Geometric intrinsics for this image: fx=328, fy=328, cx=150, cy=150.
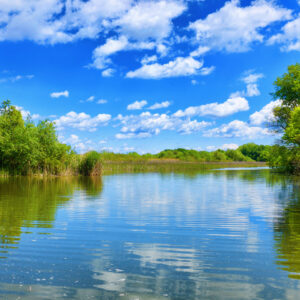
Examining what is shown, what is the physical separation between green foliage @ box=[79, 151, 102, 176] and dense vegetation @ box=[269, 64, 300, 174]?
980 inches

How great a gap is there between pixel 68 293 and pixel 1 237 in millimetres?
4809

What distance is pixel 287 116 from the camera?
160 ft

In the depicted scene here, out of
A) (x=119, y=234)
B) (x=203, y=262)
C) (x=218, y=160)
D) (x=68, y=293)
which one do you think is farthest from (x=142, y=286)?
(x=218, y=160)

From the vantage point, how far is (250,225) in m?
11.2

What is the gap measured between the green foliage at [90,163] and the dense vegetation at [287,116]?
2489 cm

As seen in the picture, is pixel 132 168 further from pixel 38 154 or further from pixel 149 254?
pixel 149 254

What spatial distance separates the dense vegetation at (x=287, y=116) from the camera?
1773 inches

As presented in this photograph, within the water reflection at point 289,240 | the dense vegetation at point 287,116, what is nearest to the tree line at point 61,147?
the dense vegetation at point 287,116

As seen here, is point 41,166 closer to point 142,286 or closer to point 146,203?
point 146,203

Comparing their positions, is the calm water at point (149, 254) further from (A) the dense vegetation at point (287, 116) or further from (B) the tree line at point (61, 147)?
(A) the dense vegetation at point (287, 116)

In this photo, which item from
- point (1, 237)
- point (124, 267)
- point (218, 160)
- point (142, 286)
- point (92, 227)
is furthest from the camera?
point (218, 160)

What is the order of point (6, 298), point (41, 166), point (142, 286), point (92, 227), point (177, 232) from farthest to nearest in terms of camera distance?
point (41, 166) → point (92, 227) → point (177, 232) → point (142, 286) → point (6, 298)

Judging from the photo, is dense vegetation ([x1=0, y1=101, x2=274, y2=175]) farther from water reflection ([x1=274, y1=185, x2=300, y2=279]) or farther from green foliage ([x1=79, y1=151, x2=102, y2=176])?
water reflection ([x1=274, y1=185, x2=300, y2=279])

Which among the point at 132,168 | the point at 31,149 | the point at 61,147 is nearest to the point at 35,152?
the point at 31,149
